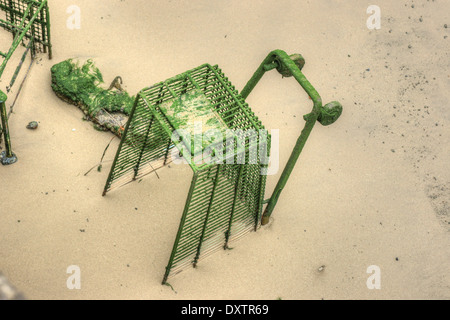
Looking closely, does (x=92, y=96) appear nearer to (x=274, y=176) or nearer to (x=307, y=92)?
(x=274, y=176)

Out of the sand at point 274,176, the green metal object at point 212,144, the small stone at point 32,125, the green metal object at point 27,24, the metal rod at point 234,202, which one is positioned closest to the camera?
the green metal object at point 212,144

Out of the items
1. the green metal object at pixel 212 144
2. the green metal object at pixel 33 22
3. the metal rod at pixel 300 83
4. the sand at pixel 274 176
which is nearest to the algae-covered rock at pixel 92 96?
the sand at pixel 274 176

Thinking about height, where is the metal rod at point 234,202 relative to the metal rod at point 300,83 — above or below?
below

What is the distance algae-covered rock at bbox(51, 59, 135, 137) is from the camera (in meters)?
8.82

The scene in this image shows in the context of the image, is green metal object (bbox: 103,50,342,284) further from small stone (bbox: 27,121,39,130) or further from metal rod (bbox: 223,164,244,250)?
small stone (bbox: 27,121,39,130)

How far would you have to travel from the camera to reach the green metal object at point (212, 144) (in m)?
6.77

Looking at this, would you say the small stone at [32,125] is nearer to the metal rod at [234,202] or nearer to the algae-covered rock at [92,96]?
the algae-covered rock at [92,96]

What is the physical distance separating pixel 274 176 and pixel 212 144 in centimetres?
219

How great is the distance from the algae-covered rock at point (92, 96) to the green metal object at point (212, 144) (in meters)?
0.78

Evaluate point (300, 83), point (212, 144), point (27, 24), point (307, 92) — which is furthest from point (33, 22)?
point (307, 92)

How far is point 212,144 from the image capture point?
6.70m

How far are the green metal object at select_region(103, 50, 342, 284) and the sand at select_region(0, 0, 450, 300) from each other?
0.28m

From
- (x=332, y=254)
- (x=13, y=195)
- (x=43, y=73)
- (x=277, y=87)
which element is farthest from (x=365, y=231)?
(x=43, y=73)

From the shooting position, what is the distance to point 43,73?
30.6ft
